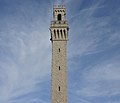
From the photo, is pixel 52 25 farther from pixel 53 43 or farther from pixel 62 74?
pixel 62 74

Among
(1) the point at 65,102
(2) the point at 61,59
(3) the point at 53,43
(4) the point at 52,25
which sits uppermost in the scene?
(4) the point at 52,25

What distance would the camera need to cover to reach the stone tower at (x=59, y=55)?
56.2 m

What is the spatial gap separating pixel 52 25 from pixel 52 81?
13.5 meters

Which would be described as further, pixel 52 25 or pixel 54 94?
pixel 52 25

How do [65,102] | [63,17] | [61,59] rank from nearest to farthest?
[65,102]
[61,59]
[63,17]

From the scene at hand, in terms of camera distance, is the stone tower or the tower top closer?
the stone tower

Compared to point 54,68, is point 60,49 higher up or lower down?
higher up

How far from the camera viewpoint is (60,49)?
60.1m

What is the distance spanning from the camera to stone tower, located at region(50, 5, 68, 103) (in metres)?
56.2

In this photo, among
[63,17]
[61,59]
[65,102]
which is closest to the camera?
[65,102]

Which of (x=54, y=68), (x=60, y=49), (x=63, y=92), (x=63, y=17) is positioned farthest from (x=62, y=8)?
(x=63, y=92)

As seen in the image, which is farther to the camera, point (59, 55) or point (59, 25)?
point (59, 25)

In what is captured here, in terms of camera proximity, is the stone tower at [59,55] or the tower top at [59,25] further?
the tower top at [59,25]

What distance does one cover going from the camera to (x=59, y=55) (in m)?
59.5
